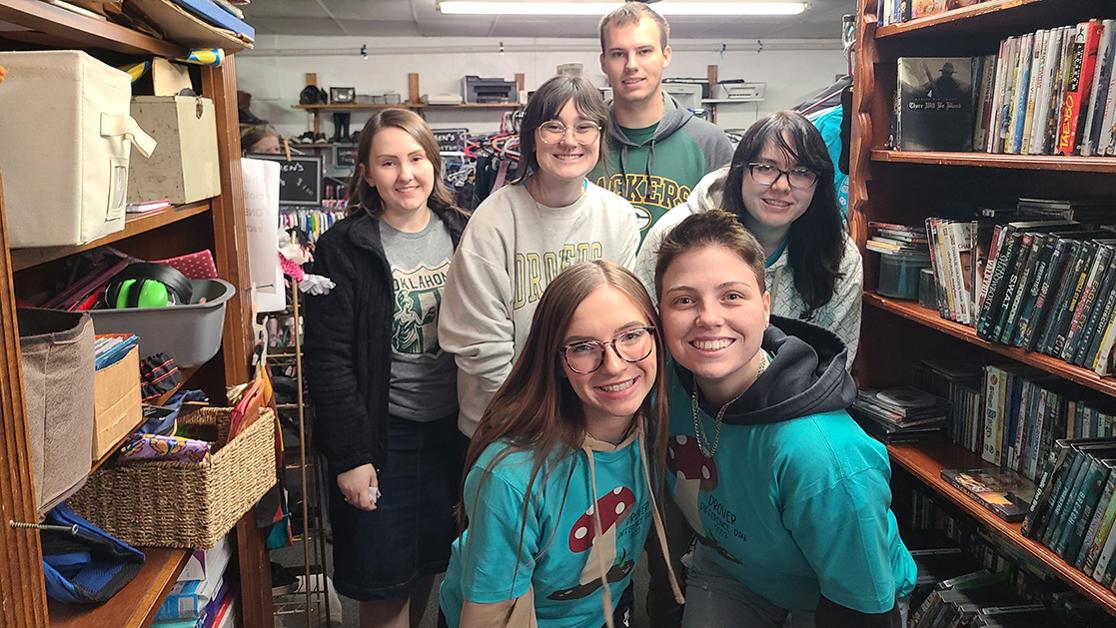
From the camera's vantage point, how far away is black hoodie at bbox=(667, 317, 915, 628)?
1.37 m

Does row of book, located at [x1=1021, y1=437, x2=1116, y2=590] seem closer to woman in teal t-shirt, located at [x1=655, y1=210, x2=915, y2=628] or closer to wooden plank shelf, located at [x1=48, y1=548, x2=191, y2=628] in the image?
woman in teal t-shirt, located at [x1=655, y1=210, x2=915, y2=628]

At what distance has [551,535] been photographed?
4.84 feet

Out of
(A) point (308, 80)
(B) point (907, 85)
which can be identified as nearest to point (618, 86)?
(B) point (907, 85)

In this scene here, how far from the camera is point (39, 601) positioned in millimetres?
919

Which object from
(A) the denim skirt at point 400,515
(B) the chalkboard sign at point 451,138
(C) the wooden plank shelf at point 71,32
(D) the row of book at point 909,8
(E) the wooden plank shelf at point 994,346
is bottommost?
(A) the denim skirt at point 400,515

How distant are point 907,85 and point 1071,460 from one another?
1.04 metres

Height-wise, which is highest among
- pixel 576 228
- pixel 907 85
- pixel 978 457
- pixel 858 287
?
pixel 907 85

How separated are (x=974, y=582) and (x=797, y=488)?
42.5 inches

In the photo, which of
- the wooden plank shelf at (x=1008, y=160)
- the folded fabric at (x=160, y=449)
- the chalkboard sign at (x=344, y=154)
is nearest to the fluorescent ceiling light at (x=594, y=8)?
the chalkboard sign at (x=344, y=154)

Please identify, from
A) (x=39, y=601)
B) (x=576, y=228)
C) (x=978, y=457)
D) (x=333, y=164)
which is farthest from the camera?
(x=333, y=164)

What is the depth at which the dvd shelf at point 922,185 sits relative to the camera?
1990 mm

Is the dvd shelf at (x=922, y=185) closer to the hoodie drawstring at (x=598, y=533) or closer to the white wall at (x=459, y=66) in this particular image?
the hoodie drawstring at (x=598, y=533)

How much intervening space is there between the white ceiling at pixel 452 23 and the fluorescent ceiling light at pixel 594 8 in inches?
7.4

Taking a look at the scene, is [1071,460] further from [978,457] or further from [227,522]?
[227,522]
